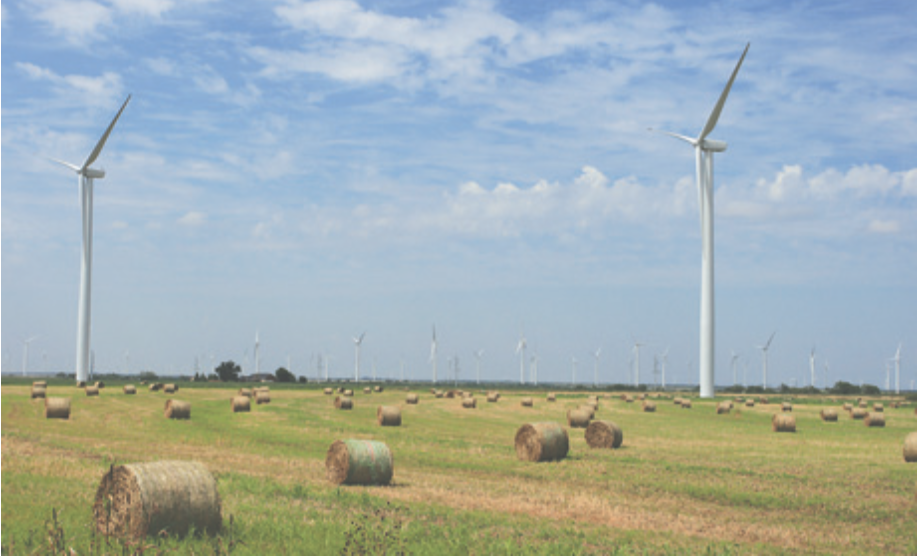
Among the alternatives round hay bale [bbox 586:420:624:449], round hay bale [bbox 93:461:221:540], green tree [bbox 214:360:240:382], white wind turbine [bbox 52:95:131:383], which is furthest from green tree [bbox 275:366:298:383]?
round hay bale [bbox 93:461:221:540]

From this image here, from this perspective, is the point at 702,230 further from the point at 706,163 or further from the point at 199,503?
the point at 199,503

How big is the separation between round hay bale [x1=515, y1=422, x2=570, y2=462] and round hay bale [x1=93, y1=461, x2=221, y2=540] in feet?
57.1

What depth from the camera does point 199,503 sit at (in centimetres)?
1677

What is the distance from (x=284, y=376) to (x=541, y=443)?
146 m

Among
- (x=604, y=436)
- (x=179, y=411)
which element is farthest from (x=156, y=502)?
(x=179, y=411)

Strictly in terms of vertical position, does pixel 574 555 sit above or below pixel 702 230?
below

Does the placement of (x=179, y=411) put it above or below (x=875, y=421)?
above

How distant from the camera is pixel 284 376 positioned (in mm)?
174250

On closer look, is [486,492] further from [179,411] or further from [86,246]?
[86,246]

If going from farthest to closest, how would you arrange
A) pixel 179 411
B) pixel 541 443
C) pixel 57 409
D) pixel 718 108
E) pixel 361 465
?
pixel 718 108, pixel 179 411, pixel 57 409, pixel 541 443, pixel 361 465

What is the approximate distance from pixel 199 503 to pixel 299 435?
2542 centimetres

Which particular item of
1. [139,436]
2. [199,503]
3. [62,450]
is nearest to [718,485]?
[199,503]

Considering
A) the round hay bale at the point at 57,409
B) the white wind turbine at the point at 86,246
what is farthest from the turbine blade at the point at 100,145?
the round hay bale at the point at 57,409

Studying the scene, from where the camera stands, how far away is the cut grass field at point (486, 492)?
17.5m
